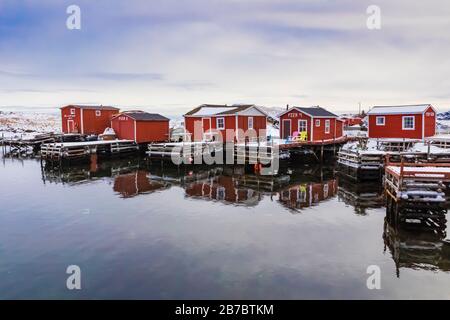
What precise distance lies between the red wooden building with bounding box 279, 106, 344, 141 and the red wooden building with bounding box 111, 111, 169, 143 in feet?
49.6

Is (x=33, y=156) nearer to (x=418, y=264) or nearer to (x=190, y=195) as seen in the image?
(x=190, y=195)

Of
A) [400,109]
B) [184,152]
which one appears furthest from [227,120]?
[400,109]

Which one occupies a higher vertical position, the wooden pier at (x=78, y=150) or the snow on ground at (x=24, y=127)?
the snow on ground at (x=24, y=127)

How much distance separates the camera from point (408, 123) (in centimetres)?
3488

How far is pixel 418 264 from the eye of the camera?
10.9 metres

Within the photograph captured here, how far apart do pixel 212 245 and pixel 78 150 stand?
25.9 metres

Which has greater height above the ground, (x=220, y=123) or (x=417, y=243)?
(x=220, y=123)

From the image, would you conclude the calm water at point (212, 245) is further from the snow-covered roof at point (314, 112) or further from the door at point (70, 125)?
the door at point (70, 125)

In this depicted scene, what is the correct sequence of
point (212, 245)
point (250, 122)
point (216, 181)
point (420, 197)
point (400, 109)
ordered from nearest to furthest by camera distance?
point (212, 245) < point (420, 197) < point (216, 181) < point (400, 109) < point (250, 122)

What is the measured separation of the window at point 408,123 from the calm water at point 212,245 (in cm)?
1592

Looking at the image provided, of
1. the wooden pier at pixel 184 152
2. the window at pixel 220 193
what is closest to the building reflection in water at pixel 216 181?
the window at pixel 220 193

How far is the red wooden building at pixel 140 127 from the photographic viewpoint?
42062 millimetres

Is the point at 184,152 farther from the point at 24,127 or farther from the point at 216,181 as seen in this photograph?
the point at 24,127
